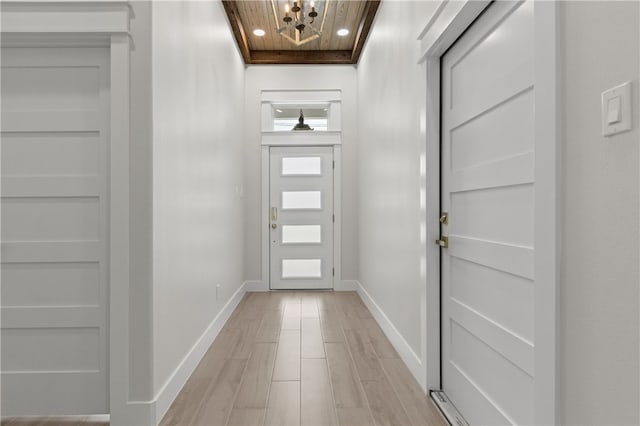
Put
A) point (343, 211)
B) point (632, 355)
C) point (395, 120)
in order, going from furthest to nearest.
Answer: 1. point (343, 211)
2. point (395, 120)
3. point (632, 355)

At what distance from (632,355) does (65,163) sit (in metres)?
2.38

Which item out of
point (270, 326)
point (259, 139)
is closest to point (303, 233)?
point (259, 139)

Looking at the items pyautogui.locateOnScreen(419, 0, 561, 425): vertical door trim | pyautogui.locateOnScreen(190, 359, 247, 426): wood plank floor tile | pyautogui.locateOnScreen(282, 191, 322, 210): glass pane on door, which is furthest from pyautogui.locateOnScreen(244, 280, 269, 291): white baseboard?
pyautogui.locateOnScreen(419, 0, 561, 425): vertical door trim

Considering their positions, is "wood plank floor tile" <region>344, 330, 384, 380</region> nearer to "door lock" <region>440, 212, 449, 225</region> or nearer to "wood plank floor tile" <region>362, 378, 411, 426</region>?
"wood plank floor tile" <region>362, 378, 411, 426</region>

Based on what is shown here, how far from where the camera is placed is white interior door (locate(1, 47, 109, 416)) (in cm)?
198

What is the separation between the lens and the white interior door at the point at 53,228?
6.49 ft

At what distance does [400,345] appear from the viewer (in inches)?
112

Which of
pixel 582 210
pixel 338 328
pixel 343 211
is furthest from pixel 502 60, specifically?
pixel 343 211

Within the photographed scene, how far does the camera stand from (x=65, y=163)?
2.00 m

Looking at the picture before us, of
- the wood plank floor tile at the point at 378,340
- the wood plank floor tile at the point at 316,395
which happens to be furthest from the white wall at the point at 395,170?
the wood plank floor tile at the point at 316,395

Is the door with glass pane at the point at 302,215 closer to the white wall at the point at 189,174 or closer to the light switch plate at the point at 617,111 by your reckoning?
the white wall at the point at 189,174

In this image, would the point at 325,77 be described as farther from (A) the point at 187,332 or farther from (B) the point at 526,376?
(B) the point at 526,376

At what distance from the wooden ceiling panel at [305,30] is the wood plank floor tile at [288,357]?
2.74 metres

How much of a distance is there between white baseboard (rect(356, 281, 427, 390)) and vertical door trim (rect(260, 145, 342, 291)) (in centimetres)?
99
